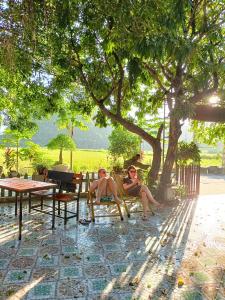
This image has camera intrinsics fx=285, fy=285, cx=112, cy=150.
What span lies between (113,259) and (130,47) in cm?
435

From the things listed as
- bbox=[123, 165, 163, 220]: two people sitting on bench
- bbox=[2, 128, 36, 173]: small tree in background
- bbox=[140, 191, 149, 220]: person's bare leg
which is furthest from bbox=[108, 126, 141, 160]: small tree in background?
bbox=[140, 191, 149, 220]: person's bare leg

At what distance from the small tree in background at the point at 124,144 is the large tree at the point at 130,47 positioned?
547 cm

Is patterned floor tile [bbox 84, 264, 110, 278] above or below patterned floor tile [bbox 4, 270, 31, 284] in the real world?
below

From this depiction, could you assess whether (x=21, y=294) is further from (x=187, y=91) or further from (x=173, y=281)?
(x=187, y=91)

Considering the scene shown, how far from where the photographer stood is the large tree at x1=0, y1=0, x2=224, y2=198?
5151 millimetres

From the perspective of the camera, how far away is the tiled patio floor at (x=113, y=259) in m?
3.41

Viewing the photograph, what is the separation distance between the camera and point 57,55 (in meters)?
8.10

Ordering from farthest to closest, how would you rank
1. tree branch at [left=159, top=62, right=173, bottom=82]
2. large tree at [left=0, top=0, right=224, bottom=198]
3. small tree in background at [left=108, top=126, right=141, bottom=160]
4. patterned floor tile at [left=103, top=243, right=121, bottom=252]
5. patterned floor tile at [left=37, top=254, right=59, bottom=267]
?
1. small tree in background at [left=108, top=126, right=141, bottom=160]
2. tree branch at [left=159, top=62, right=173, bottom=82]
3. large tree at [left=0, top=0, right=224, bottom=198]
4. patterned floor tile at [left=103, top=243, right=121, bottom=252]
5. patterned floor tile at [left=37, top=254, right=59, bottom=267]

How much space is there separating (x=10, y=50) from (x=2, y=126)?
818cm

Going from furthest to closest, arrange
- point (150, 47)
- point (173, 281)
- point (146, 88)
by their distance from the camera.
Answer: point (146, 88) < point (150, 47) < point (173, 281)

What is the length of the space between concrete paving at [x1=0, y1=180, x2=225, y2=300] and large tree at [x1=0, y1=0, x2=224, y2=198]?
10.0 feet

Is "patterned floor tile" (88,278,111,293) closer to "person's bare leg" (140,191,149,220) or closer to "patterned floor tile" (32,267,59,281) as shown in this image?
"patterned floor tile" (32,267,59,281)

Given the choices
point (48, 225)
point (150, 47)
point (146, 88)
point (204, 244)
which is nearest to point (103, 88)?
point (146, 88)

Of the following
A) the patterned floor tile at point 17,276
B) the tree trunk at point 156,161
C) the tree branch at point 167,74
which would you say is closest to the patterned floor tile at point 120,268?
the patterned floor tile at point 17,276
